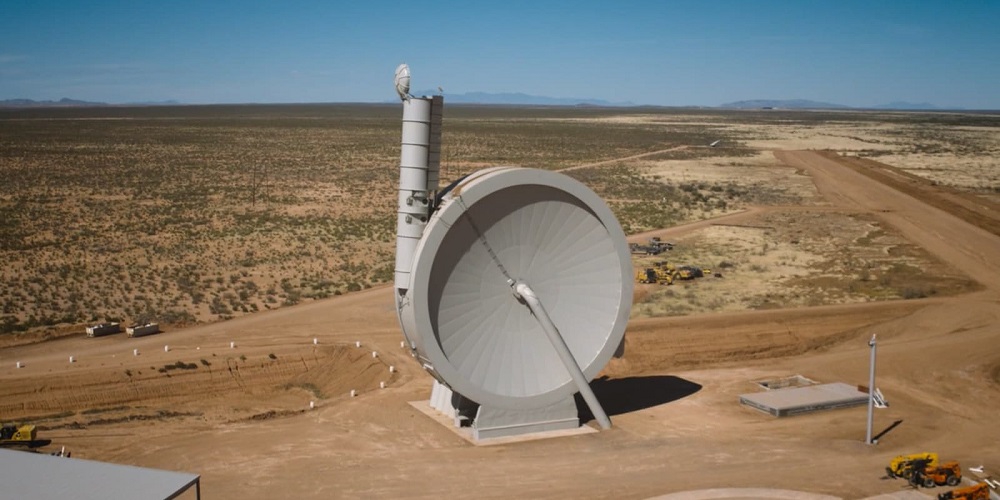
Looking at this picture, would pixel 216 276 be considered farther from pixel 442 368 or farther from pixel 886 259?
pixel 886 259

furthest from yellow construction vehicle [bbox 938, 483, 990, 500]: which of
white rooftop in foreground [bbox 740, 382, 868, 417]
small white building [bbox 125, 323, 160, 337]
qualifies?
small white building [bbox 125, 323, 160, 337]

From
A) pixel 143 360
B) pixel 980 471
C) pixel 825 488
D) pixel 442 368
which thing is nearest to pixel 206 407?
pixel 143 360

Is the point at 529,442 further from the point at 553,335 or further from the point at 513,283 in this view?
the point at 513,283

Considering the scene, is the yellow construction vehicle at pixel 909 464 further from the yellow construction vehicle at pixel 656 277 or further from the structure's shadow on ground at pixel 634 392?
the yellow construction vehicle at pixel 656 277

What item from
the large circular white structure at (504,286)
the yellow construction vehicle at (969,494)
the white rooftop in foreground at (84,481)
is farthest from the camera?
the large circular white structure at (504,286)

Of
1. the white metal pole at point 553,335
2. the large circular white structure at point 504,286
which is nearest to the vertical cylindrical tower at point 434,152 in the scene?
the large circular white structure at point 504,286
